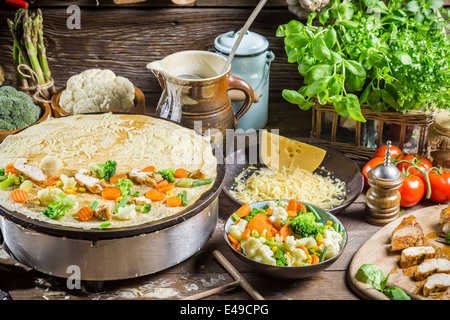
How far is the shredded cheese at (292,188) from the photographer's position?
2.70 meters

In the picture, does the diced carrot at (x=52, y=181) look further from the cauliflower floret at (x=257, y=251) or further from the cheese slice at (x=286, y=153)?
the cheese slice at (x=286, y=153)

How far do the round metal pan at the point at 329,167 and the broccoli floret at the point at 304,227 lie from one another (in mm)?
399

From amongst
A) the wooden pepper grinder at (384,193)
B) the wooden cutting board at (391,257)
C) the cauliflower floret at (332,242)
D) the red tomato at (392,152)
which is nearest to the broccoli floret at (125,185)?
the cauliflower floret at (332,242)

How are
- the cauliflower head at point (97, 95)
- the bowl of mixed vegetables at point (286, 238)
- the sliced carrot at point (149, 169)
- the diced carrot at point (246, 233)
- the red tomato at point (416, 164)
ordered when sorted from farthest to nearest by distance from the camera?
Answer: the cauliflower head at point (97, 95) → the red tomato at point (416, 164) → the sliced carrot at point (149, 169) → the diced carrot at point (246, 233) → the bowl of mixed vegetables at point (286, 238)

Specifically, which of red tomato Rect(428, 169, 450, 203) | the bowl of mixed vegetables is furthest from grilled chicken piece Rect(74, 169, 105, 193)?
red tomato Rect(428, 169, 450, 203)

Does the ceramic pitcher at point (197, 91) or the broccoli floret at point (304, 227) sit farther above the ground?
the ceramic pitcher at point (197, 91)

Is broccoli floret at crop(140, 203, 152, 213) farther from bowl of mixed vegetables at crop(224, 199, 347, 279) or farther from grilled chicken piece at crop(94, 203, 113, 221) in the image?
bowl of mixed vegetables at crop(224, 199, 347, 279)

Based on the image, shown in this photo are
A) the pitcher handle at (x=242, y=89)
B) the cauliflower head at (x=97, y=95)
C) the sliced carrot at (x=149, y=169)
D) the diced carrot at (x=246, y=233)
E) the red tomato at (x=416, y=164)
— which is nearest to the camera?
the diced carrot at (x=246, y=233)

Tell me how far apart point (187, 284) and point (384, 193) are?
101 cm

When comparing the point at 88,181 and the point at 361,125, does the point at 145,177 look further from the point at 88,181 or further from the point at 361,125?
the point at 361,125

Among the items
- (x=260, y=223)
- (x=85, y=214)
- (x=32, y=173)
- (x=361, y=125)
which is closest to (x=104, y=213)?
(x=85, y=214)
